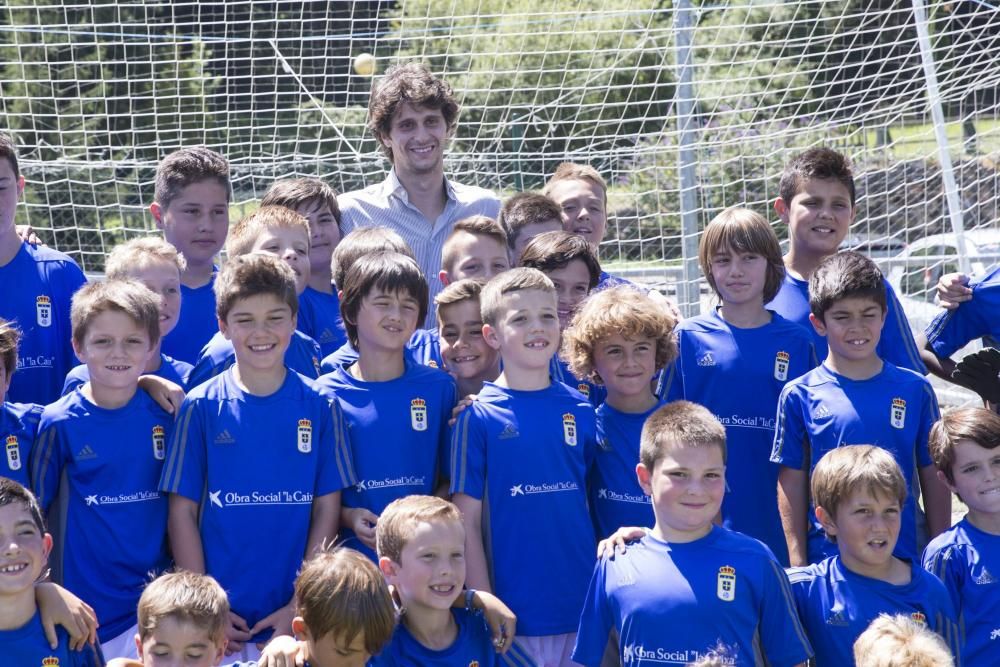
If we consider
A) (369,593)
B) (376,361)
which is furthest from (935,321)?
(369,593)

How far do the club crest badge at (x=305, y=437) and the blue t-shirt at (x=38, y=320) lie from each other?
3.68ft

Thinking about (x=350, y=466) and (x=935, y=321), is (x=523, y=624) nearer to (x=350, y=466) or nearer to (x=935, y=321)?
(x=350, y=466)

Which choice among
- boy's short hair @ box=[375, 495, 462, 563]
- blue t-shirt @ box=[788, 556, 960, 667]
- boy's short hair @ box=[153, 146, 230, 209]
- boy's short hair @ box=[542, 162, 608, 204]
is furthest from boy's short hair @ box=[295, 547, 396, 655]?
boy's short hair @ box=[542, 162, 608, 204]

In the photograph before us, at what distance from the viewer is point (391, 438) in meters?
3.55

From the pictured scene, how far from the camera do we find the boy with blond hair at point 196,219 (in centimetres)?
432

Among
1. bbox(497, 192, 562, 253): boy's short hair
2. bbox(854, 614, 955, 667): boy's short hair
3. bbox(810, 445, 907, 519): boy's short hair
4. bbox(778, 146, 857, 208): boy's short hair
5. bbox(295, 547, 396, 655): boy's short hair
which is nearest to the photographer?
bbox(854, 614, 955, 667): boy's short hair

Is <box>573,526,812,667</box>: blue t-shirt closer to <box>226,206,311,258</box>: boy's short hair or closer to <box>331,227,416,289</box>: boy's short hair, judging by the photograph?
<box>331,227,416,289</box>: boy's short hair

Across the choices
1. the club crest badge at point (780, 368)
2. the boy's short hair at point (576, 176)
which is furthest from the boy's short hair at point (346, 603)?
the boy's short hair at point (576, 176)

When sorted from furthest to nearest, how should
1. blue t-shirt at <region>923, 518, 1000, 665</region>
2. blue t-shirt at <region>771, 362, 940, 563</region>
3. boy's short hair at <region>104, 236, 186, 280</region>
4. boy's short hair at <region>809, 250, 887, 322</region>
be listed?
boy's short hair at <region>104, 236, 186, 280</region> → boy's short hair at <region>809, 250, 887, 322</region> → blue t-shirt at <region>771, 362, 940, 563</region> → blue t-shirt at <region>923, 518, 1000, 665</region>

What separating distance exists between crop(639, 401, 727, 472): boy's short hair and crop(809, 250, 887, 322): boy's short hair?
0.72 metres

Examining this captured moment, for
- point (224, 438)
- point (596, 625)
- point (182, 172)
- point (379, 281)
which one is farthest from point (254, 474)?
point (182, 172)

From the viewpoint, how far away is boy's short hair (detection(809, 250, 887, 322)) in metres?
3.71

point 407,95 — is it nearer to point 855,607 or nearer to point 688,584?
point 688,584

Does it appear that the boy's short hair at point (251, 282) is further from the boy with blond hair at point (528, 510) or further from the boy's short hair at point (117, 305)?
the boy with blond hair at point (528, 510)
